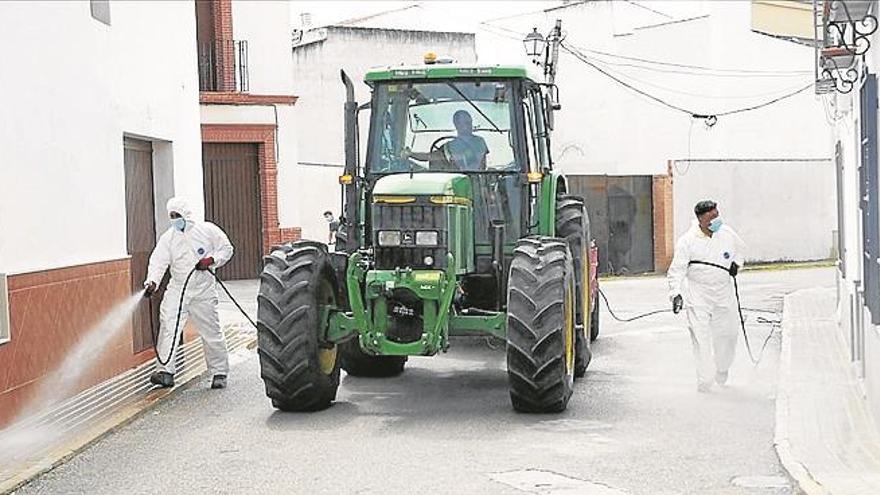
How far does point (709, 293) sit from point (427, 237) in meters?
2.85

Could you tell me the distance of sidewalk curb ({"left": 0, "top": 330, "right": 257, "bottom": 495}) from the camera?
27.7ft

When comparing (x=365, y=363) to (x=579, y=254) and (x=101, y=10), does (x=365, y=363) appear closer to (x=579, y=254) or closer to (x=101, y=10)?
(x=579, y=254)

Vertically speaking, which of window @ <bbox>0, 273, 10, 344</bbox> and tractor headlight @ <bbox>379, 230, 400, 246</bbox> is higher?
tractor headlight @ <bbox>379, 230, 400, 246</bbox>

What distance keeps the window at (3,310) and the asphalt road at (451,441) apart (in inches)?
43.8

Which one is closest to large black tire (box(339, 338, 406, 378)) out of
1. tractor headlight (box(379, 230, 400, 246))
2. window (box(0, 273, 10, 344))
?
tractor headlight (box(379, 230, 400, 246))

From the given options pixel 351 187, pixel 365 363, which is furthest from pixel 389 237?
pixel 365 363

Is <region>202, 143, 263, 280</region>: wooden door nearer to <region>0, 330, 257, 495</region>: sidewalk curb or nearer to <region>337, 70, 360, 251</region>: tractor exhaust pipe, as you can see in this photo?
<region>0, 330, 257, 495</region>: sidewalk curb

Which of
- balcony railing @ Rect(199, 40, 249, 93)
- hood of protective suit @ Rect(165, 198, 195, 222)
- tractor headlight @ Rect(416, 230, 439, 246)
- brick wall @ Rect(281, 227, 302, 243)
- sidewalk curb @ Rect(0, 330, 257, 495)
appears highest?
balcony railing @ Rect(199, 40, 249, 93)

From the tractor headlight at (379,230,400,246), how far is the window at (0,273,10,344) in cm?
292

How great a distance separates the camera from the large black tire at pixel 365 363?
41.2 feet

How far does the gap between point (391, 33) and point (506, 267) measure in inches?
1073

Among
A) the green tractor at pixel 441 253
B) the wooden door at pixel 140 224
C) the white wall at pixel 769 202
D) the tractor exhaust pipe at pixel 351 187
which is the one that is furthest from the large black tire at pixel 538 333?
the white wall at pixel 769 202

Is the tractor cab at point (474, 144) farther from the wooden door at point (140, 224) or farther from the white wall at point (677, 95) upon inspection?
the white wall at point (677, 95)

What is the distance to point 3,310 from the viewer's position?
9.86m
